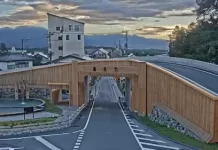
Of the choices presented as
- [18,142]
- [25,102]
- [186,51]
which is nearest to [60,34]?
[186,51]

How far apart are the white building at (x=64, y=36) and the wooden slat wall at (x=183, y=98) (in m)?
49.9

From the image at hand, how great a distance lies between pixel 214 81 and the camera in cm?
2928

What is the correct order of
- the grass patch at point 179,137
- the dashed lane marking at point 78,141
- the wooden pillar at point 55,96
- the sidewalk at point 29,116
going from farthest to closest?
the wooden pillar at point 55,96 < the sidewalk at point 29,116 < the dashed lane marking at point 78,141 < the grass patch at point 179,137

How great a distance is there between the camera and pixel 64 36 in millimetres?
85125

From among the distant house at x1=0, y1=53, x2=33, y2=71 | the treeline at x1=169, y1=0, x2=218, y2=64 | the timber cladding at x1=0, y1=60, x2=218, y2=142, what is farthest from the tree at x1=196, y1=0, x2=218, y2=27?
the distant house at x1=0, y1=53, x2=33, y2=71

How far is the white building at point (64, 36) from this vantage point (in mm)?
84500

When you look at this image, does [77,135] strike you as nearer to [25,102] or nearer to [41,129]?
[41,129]

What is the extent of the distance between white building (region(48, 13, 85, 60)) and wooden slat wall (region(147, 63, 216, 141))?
4988 centimetres

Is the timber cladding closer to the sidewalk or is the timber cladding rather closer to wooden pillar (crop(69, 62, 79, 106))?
wooden pillar (crop(69, 62, 79, 106))

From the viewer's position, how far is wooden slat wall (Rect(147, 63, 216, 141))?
22.3 m

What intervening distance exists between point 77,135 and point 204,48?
26.4 m

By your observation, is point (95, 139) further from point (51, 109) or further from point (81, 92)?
point (81, 92)

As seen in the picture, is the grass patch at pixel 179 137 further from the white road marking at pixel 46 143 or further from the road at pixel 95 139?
the white road marking at pixel 46 143

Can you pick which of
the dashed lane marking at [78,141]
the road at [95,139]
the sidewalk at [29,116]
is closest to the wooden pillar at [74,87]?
the sidewalk at [29,116]
